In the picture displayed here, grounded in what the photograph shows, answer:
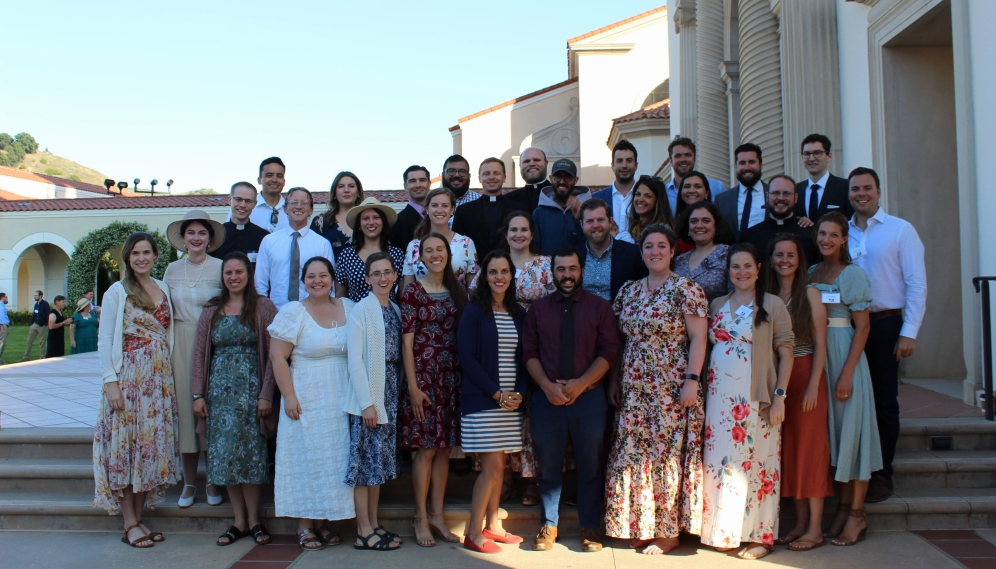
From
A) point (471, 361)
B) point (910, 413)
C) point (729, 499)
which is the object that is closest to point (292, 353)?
point (471, 361)

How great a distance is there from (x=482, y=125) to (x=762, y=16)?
20123mm

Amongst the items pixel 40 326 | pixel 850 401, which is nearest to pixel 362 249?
pixel 850 401

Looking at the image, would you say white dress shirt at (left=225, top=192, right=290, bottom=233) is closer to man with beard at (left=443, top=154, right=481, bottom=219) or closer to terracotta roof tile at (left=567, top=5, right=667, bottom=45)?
man with beard at (left=443, top=154, right=481, bottom=219)

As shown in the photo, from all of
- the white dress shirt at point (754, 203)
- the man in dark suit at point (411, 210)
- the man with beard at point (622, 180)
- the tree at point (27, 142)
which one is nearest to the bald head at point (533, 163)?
the man with beard at point (622, 180)

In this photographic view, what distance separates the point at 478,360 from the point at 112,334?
2468mm

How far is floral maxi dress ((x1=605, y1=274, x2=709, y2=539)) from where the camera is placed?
4199 mm

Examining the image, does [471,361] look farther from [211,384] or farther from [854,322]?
[854,322]

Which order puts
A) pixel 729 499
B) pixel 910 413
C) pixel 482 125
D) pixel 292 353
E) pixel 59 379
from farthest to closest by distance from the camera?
pixel 482 125
pixel 59 379
pixel 910 413
pixel 292 353
pixel 729 499

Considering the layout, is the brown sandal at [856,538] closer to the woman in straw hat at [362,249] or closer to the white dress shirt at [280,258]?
the woman in straw hat at [362,249]

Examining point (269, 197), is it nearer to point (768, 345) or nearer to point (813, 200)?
point (768, 345)

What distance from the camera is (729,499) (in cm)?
411

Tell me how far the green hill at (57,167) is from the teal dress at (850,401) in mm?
113846

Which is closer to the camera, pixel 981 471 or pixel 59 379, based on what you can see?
pixel 981 471

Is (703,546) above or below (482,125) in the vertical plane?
below
